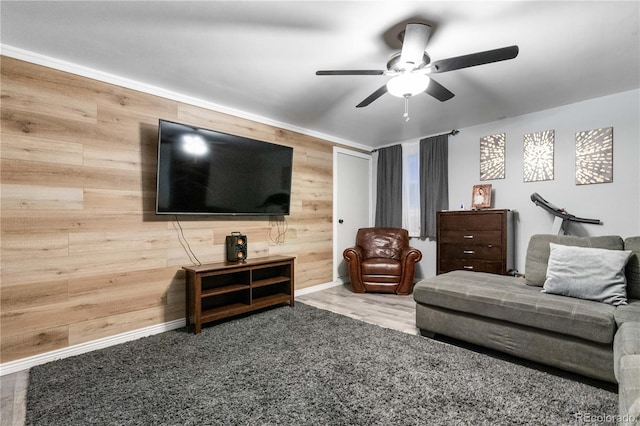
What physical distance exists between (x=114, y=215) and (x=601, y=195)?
16.2 ft

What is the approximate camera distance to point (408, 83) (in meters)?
2.12

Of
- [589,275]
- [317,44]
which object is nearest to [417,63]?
[317,44]

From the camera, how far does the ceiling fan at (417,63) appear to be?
5.97 ft

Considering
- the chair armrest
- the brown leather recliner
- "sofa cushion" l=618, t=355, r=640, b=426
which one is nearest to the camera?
"sofa cushion" l=618, t=355, r=640, b=426

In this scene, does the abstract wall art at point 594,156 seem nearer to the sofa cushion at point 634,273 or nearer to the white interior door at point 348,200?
the sofa cushion at point 634,273

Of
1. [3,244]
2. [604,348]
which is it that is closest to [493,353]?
[604,348]

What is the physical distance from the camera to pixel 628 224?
3.07 meters

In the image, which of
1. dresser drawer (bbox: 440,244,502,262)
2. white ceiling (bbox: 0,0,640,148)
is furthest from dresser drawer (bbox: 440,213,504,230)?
white ceiling (bbox: 0,0,640,148)

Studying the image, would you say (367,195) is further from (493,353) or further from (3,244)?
(3,244)

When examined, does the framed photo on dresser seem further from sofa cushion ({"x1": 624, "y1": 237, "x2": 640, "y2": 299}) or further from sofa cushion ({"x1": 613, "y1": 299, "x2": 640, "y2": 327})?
sofa cushion ({"x1": 613, "y1": 299, "x2": 640, "y2": 327})

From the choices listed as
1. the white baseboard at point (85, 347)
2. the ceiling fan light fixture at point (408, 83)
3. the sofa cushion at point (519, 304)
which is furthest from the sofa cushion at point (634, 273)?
the white baseboard at point (85, 347)

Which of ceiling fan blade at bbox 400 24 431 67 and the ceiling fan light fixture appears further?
the ceiling fan light fixture

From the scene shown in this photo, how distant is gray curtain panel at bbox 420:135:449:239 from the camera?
4.44 m

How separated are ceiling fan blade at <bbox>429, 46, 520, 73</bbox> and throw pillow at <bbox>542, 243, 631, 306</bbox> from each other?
5.35 feet
